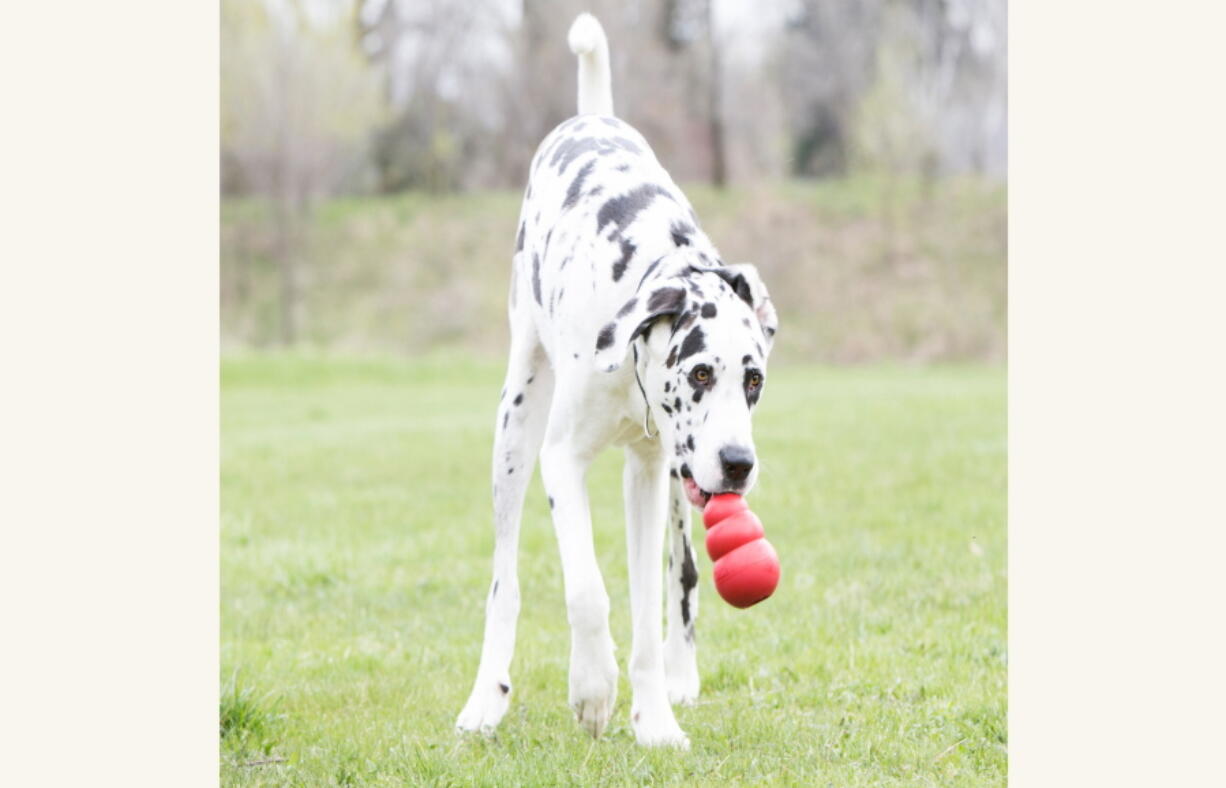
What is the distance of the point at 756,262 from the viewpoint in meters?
30.8

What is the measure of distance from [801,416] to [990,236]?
17089 mm

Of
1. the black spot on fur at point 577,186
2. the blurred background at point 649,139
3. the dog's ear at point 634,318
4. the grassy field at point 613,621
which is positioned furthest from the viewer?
the blurred background at point 649,139

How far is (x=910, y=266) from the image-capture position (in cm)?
3056

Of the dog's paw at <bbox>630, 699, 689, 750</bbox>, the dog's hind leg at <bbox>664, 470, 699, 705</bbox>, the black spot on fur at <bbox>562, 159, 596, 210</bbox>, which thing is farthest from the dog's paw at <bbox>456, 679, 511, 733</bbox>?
the black spot on fur at <bbox>562, 159, 596, 210</bbox>

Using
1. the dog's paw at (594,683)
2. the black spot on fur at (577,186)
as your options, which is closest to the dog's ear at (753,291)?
the black spot on fur at (577,186)

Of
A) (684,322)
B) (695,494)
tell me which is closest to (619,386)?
(684,322)

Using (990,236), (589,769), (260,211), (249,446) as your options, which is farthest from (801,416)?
(260,211)

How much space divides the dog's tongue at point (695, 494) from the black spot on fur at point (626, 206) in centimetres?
112

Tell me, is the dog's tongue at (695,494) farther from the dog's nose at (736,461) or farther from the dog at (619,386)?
the dog's nose at (736,461)

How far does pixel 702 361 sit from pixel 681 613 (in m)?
1.57

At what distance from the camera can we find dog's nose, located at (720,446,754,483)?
175 inches

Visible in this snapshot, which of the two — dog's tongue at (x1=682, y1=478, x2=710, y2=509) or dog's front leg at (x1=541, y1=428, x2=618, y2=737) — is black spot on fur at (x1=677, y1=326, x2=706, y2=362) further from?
dog's front leg at (x1=541, y1=428, x2=618, y2=737)

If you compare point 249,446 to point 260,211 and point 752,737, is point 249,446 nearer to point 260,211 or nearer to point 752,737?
point 752,737

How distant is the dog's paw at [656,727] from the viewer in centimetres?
510
